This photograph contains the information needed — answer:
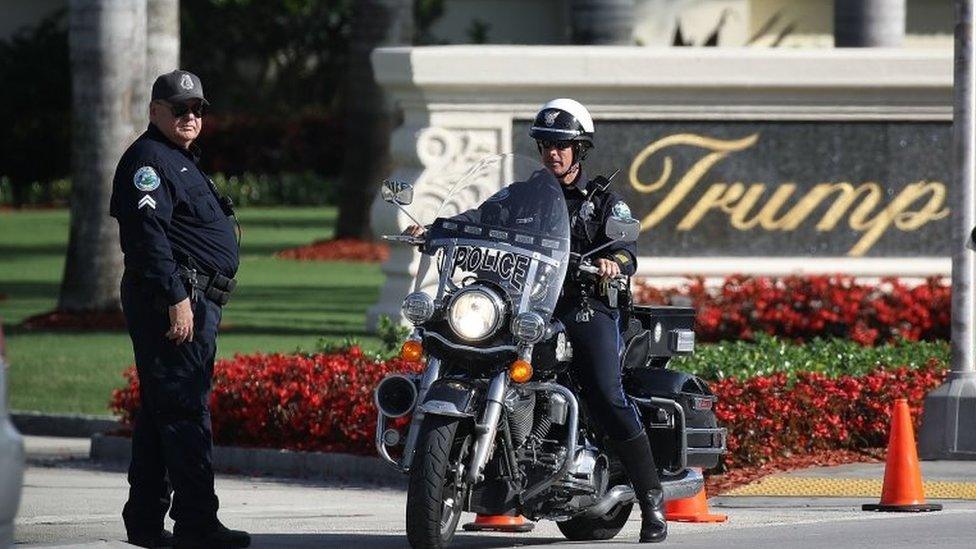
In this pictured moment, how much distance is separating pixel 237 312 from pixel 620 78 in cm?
518

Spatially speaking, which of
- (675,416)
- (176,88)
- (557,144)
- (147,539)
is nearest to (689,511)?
(675,416)

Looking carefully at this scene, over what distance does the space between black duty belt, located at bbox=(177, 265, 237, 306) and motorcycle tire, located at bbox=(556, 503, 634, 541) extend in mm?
1862

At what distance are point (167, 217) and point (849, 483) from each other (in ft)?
14.6

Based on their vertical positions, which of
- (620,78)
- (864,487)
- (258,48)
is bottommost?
(864,487)

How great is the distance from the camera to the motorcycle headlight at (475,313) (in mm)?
9289

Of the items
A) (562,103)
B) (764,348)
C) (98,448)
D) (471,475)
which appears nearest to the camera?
(471,475)

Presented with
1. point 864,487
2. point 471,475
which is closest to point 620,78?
point 864,487

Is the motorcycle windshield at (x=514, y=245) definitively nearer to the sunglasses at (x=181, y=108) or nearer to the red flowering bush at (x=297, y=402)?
the sunglasses at (x=181, y=108)

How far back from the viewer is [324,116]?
43.1 meters

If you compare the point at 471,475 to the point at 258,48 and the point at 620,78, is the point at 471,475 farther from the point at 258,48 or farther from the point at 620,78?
the point at 258,48

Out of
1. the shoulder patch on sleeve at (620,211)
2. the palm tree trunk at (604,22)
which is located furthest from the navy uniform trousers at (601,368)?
the palm tree trunk at (604,22)

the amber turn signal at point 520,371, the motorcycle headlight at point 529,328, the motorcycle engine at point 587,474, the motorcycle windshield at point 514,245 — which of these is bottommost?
the motorcycle engine at point 587,474

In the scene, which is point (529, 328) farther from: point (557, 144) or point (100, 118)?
point (100, 118)

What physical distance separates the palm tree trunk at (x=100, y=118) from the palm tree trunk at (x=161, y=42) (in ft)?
0.84
